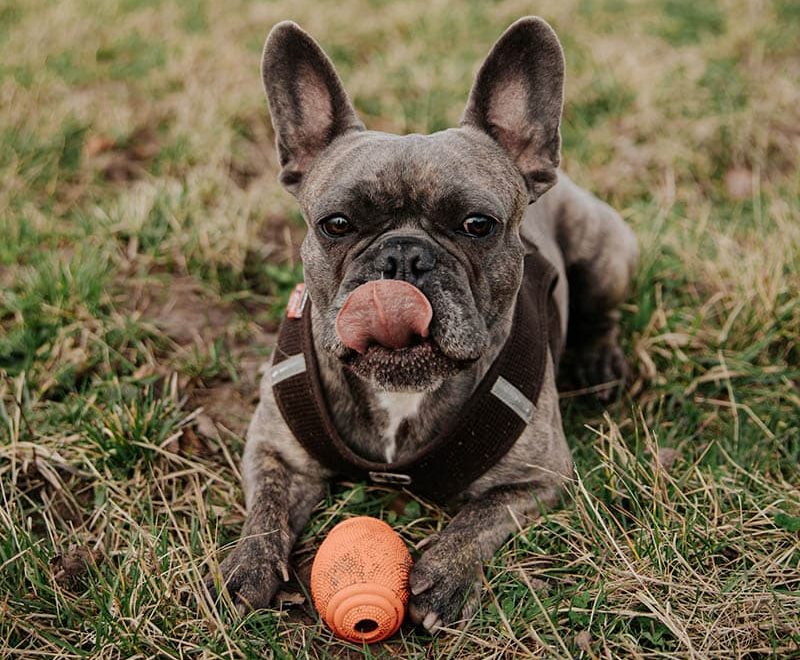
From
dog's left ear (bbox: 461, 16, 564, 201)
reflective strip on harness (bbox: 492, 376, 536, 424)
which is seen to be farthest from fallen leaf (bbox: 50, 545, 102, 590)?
dog's left ear (bbox: 461, 16, 564, 201)

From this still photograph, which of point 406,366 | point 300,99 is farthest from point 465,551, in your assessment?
point 300,99

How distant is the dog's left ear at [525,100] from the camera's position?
3.36m

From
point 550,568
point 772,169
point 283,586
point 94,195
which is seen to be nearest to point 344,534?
point 283,586

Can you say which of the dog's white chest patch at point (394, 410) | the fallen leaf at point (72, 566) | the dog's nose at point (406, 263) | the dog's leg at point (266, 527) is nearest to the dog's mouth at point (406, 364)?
the dog's nose at point (406, 263)

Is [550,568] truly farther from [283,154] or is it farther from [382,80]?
[382,80]

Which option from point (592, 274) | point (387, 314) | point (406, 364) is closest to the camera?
point (387, 314)

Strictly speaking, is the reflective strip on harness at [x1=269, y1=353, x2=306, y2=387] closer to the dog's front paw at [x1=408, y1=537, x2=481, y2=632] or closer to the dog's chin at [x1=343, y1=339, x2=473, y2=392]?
the dog's chin at [x1=343, y1=339, x2=473, y2=392]

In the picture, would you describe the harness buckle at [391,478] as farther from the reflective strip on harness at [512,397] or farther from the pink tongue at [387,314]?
the pink tongue at [387,314]

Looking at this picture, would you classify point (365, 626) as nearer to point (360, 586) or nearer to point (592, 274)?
point (360, 586)

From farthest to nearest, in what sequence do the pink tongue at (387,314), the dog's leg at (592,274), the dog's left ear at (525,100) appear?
1. the dog's leg at (592,274)
2. the dog's left ear at (525,100)
3. the pink tongue at (387,314)

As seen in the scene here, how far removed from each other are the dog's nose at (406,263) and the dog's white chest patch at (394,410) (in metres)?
0.58

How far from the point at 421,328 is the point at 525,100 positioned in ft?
4.06

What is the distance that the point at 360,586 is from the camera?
2783 mm

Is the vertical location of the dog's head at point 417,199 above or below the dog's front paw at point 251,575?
above
